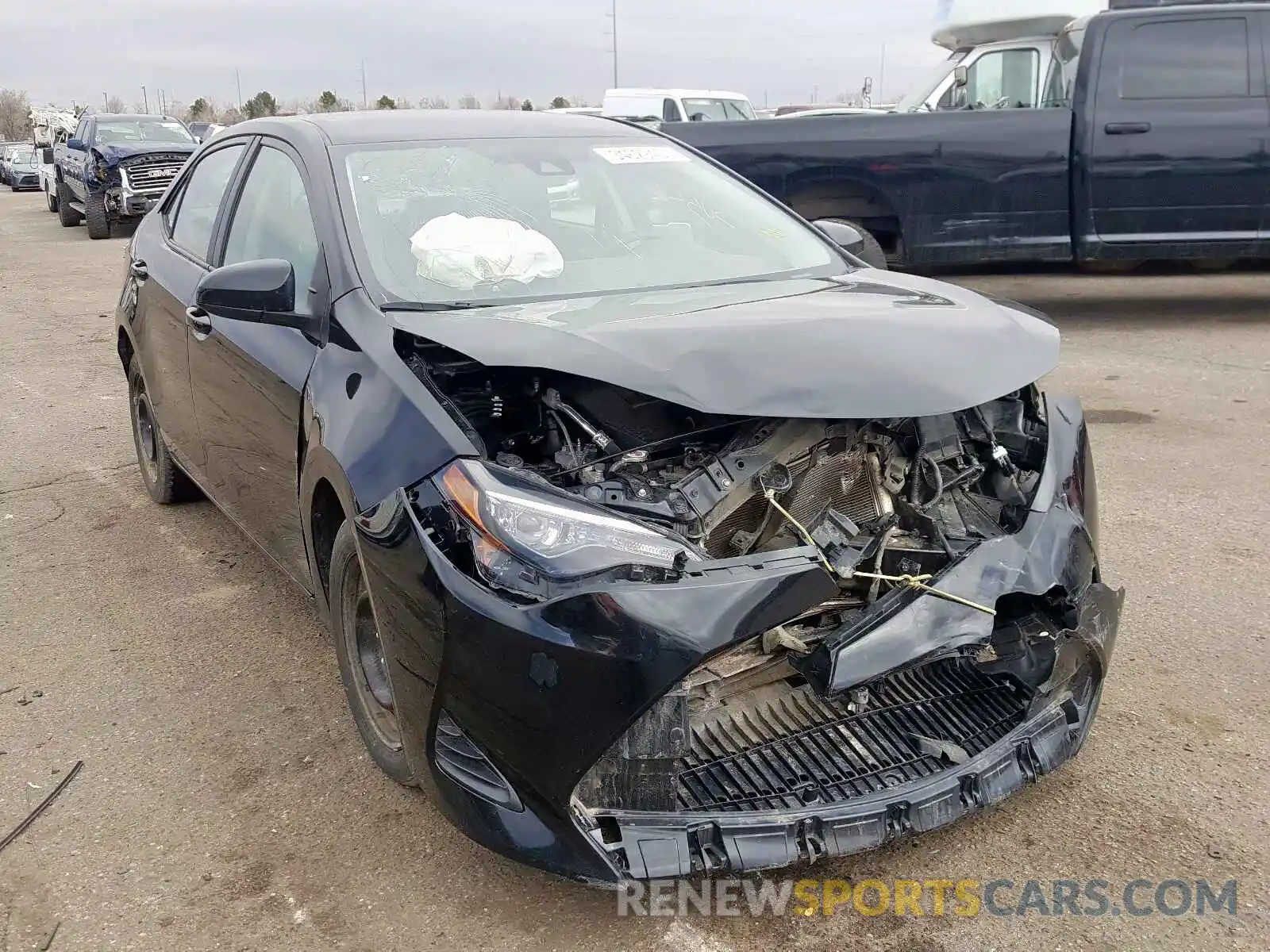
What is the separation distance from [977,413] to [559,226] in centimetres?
141

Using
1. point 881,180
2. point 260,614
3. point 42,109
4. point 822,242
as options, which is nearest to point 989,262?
point 881,180

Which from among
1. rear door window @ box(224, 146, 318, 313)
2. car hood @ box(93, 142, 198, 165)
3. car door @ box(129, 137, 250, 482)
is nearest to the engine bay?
rear door window @ box(224, 146, 318, 313)

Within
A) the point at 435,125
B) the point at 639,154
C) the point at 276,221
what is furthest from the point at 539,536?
the point at 639,154

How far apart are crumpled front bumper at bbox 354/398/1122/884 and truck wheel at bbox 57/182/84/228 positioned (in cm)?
1914

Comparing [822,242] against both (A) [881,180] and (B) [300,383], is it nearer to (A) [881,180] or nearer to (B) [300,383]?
(B) [300,383]

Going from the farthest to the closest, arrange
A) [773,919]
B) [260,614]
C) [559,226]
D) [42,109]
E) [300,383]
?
[42,109] < [260,614] < [559,226] < [300,383] < [773,919]

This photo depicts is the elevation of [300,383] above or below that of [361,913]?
above

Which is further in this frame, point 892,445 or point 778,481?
point 892,445

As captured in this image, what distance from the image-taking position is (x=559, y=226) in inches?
139

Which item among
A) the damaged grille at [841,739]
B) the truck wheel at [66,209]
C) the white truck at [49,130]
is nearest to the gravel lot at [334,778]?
the damaged grille at [841,739]

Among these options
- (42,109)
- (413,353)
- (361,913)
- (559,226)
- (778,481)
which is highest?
(42,109)

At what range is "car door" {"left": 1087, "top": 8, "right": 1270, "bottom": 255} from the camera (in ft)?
25.8

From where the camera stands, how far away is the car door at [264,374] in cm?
312

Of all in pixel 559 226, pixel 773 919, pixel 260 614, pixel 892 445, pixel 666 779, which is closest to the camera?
pixel 666 779
